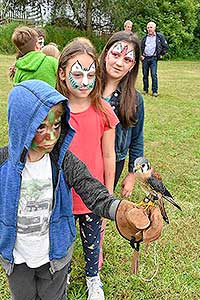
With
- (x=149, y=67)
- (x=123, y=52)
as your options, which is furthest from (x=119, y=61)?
(x=149, y=67)

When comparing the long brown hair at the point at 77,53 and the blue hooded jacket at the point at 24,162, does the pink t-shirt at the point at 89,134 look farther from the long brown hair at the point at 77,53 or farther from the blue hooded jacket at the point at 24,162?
the blue hooded jacket at the point at 24,162

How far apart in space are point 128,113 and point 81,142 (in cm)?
32

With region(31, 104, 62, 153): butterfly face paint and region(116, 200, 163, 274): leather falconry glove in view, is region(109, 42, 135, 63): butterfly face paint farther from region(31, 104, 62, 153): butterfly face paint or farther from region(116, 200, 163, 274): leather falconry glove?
region(116, 200, 163, 274): leather falconry glove

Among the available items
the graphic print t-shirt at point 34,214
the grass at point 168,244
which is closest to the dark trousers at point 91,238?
the grass at point 168,244

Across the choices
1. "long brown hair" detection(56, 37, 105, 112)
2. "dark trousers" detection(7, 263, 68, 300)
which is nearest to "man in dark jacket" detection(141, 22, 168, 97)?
→ "long brown hair" detection(56, 37, 105, 112)

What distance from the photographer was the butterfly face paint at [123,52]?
2.07 meters

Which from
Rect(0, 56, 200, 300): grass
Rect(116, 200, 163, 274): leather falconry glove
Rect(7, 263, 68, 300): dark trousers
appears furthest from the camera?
Rect(0, 56, 200, 300): grass

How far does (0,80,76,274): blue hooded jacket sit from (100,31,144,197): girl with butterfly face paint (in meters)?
0.65

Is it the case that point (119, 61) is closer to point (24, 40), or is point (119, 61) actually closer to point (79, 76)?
point (79, 76)

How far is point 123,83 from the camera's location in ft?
6.85

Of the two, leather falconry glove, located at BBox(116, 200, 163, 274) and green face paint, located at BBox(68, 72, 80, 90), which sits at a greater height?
green face paint, located at BBox(68, 72, 80, 90)

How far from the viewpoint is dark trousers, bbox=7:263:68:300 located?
1594 mm

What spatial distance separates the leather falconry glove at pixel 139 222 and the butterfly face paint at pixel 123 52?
0.97 meters

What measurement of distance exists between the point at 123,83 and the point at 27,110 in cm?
91
